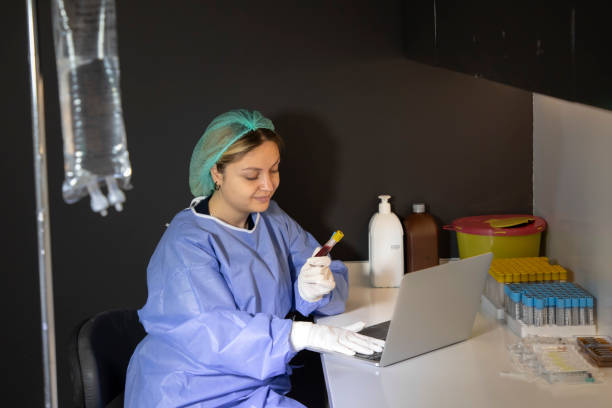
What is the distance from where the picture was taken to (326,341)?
151 centimetres

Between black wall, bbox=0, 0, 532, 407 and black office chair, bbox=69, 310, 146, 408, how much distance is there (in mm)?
490

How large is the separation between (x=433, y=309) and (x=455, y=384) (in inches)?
6.8

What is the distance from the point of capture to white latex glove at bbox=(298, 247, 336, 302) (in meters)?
1.70

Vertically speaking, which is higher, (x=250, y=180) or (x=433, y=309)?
(x=250, y=180)

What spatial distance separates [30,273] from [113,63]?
1.61 meters

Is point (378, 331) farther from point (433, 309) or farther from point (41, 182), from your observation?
point (41, 182)

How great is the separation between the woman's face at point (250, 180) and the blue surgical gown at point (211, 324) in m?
0.07

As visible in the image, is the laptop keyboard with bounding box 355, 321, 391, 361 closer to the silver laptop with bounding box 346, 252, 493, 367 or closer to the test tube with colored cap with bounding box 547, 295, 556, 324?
the silver laptop with bounding box 346, 252, 493, 367

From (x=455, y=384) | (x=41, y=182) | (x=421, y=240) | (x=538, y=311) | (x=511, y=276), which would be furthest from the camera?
(x=421, y=240)

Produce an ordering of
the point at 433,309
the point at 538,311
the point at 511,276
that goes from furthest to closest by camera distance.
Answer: the point at 511,276
the point at 538,311
the point at 433,309

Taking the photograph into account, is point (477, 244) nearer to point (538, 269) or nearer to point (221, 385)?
point (538, 269)

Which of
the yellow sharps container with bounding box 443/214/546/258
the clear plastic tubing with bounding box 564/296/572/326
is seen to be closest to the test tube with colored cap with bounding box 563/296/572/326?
the clear plastic tubing with bounding box 564/296/572/326

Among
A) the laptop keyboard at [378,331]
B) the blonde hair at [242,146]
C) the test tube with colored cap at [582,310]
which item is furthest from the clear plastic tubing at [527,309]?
the blonde hair at [242,146]

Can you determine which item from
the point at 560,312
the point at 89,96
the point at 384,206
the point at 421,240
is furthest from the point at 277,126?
the point at 89,96
